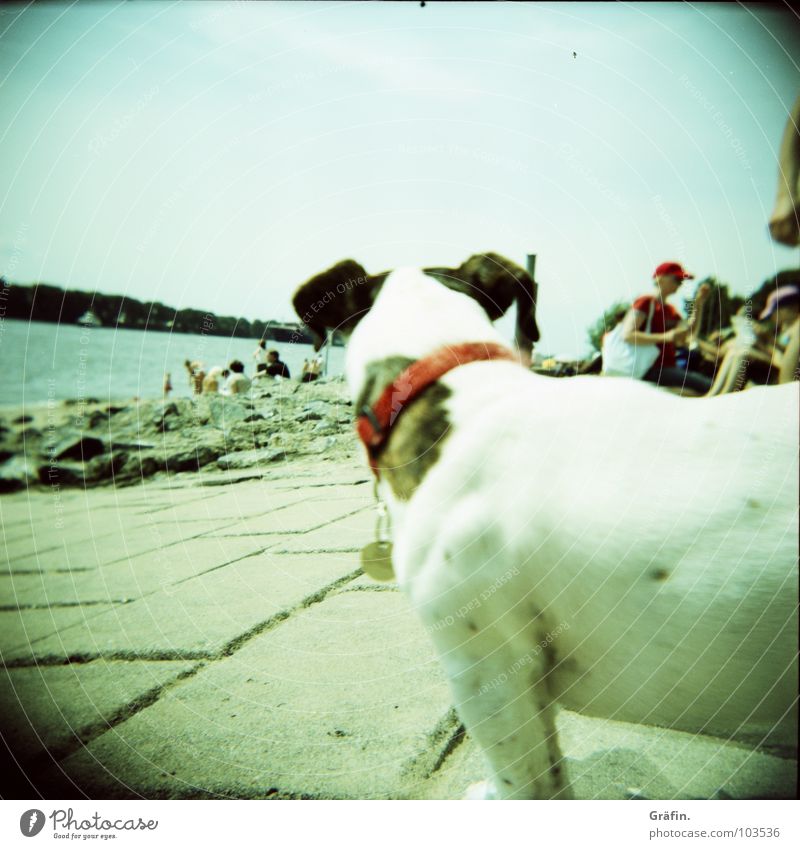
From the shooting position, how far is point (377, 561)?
1413 mm

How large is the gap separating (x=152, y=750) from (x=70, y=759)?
0.59 feet

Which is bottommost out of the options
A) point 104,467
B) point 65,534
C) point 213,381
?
point 65,534

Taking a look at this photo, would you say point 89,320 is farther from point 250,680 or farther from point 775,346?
point 775,346

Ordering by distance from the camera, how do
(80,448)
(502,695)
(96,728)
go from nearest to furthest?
(502,695)
(96,728)
(80,448)

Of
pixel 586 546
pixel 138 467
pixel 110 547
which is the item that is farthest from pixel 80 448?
pixel 586 546

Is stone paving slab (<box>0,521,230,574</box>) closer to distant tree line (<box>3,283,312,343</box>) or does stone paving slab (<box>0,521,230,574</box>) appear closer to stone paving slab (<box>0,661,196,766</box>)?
stone paving slab (<box>0,661,196,766</box>)

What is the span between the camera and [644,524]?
0.90 meters

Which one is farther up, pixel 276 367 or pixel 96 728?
pixel 276 367

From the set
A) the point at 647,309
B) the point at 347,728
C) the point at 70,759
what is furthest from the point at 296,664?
the point at 647,309

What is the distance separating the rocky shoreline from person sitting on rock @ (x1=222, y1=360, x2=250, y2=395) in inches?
1.5

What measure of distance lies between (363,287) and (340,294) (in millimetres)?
54

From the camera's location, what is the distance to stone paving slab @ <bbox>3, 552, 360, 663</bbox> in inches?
65.5
